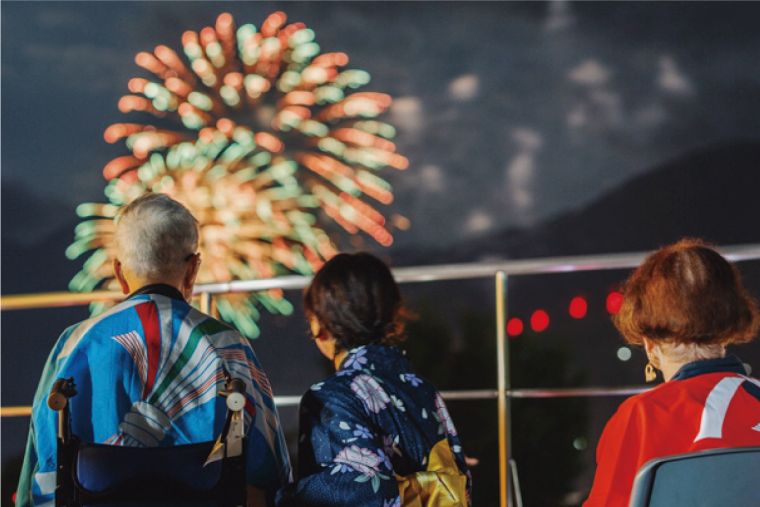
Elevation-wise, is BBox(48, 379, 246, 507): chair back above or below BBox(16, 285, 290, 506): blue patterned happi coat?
below

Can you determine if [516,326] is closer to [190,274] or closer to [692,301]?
[190,274]

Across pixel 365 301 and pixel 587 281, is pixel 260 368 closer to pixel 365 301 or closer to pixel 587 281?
pixel 365 301

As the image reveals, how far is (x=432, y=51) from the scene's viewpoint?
42906 millimetres

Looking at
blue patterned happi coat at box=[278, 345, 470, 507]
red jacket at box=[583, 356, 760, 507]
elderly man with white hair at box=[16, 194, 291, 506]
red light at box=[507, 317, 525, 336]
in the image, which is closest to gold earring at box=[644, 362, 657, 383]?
red jacket at box=[583, 356, 760, 507]

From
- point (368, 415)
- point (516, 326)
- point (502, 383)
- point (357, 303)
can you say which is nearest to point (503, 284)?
point (502, 383)

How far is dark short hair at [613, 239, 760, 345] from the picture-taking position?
1.58 meters

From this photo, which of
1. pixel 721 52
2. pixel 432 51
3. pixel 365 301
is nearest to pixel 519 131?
pixel 432 51

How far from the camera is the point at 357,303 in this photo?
1.87 meters

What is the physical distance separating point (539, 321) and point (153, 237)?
131 feet

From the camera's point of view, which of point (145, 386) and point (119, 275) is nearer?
point (145, 386)

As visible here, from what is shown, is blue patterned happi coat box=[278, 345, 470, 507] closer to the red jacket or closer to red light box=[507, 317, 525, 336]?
the red jacket

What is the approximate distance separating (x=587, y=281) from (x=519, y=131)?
24.4 feet

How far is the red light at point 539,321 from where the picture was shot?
40.2m

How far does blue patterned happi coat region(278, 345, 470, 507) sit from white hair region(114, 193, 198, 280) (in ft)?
1.17
